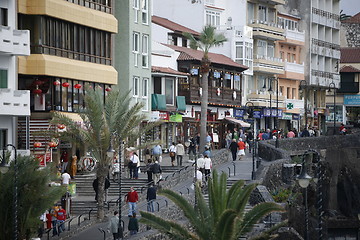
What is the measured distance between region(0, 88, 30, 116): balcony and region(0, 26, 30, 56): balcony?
172cm

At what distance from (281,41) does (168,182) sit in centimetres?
5180

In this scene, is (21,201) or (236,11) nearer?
(21,201)

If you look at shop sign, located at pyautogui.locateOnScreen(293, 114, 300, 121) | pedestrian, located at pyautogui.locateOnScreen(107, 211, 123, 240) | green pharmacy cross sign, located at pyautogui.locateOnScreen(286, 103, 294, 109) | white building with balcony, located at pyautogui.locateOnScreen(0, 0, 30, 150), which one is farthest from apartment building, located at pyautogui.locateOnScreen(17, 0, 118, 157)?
shop sign, located at pyautogui.locateOnScreen(293, 114, 300, 121)

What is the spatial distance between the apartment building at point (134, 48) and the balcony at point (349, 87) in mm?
56910

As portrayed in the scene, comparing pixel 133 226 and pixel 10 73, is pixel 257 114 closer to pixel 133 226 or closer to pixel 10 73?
pixel 10 73

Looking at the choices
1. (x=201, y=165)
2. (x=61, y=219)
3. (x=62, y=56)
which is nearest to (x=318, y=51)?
(x=62, y=56)

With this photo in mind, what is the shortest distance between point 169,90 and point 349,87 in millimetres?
52407

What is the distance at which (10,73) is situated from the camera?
183 ft

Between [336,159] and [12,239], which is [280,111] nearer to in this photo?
[336,159]

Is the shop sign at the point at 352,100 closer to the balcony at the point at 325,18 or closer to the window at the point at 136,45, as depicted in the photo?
the balcony at the point at 325,18

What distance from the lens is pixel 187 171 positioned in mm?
61500

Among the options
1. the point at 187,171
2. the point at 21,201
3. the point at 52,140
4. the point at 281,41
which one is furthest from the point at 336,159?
the point at 281,41

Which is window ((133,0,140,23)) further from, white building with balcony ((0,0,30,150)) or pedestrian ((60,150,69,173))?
white building with balcony ((0,0,30,150))

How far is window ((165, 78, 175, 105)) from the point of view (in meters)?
80.2
